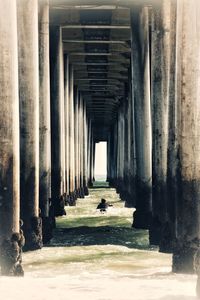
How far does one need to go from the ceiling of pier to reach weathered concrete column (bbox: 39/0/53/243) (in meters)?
4.37

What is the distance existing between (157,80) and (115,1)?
320 inches

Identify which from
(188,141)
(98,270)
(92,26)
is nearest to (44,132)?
(98,270)

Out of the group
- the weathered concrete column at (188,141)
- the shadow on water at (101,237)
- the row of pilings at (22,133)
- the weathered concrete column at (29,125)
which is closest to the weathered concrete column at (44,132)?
the row of pilings at (22,133)

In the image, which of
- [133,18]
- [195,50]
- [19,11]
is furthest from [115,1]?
[195,50]

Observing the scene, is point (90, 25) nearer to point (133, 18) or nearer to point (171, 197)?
point (133, 18)

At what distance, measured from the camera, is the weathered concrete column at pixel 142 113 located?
1662 centimetres

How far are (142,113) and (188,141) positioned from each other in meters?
8.81

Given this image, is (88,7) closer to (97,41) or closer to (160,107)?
(97,41)

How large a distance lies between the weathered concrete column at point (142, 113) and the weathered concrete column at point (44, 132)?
9.42 feet

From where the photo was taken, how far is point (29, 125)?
11.8 metres

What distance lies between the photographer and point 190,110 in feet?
29.6

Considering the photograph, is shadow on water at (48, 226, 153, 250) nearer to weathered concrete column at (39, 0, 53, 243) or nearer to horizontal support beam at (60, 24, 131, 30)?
weathered concrete column at (39, 0, 53, 243)

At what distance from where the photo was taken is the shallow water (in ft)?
23.1

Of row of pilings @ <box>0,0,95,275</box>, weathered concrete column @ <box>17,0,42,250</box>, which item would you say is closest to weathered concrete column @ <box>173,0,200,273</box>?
row of pilings @ <box>0,0,95,275</box>
